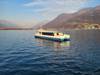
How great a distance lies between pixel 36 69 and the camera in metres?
35.2

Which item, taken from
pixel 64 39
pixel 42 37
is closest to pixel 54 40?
pixel 64 39

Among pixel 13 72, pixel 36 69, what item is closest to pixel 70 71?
pixel 36 69

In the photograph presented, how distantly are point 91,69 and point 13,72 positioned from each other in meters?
14.2

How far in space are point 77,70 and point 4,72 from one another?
43.1ft

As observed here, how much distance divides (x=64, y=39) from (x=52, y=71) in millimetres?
59667

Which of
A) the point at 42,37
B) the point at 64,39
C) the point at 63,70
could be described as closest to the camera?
the point at 63,70

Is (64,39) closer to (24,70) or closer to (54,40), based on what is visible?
(54,40)

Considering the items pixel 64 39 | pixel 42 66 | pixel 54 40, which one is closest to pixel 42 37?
pixel 54 40

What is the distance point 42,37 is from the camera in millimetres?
117500

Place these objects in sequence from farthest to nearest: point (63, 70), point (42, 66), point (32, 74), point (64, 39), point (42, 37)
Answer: point (42, 37)
point (64, 39)
point (42, 66)
point (63, 70)
point (32, 74)

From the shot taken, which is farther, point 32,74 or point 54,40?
point 54,40

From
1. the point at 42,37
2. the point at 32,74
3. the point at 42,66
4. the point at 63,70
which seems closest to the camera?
the point at 32,74

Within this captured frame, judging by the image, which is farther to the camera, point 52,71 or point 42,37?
point 42,37

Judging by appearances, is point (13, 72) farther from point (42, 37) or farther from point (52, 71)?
point (42, 37)
